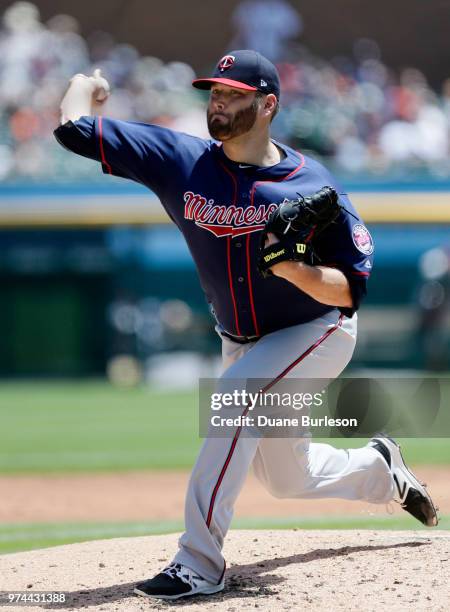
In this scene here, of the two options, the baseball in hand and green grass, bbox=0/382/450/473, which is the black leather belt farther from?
green grass, bbox=0/382/450/473

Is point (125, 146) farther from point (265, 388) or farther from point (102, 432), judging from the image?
point (102, 432)

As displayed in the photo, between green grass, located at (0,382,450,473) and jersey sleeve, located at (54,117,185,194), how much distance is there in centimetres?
443

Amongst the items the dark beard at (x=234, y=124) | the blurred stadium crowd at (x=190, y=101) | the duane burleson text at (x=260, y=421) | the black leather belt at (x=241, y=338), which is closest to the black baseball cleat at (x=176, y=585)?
the duane burleson text at (x=260, y=421)

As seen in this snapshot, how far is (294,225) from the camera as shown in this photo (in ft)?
10.4

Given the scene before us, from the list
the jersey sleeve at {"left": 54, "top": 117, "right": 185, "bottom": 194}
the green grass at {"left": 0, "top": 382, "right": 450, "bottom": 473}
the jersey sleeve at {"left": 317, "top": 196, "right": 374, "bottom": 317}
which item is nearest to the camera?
the jersey sleeve at {"left": 317, "top": 196, "right": 374, "bottom": 317}

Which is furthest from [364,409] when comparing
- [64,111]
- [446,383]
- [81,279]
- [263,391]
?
[81,279]

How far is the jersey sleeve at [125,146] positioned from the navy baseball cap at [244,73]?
27 centimetres

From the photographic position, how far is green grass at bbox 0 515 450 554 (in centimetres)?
491

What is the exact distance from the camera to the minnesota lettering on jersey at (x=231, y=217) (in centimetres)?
346

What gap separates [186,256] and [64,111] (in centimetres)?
946

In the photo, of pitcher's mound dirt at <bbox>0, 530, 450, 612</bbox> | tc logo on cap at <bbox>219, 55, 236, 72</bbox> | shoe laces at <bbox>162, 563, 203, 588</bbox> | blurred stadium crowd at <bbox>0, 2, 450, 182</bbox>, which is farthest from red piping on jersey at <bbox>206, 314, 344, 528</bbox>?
blurred stadium crowd at <bbox>0, 2, 450, 182</bbox>

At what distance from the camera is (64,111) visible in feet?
11.9

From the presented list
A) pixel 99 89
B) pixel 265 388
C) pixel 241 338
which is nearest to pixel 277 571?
pixel 265 388

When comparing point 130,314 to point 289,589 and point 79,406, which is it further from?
point 289,589
